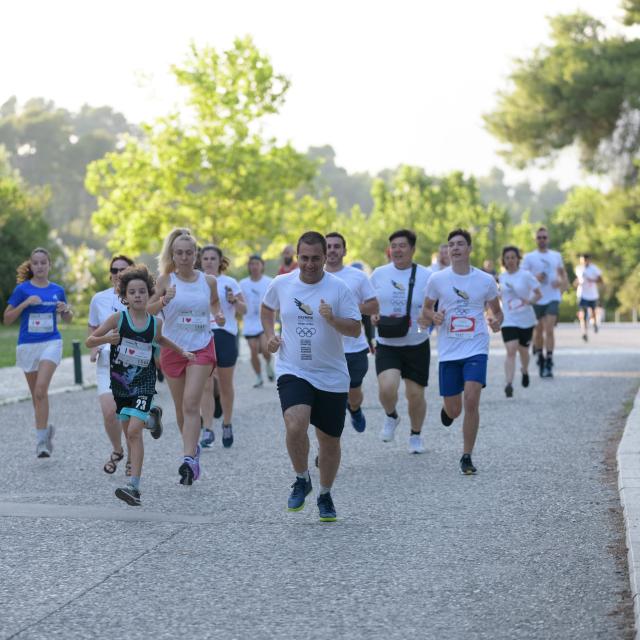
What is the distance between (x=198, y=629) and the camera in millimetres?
5359

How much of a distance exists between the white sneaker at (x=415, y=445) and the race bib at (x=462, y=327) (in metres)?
1.42

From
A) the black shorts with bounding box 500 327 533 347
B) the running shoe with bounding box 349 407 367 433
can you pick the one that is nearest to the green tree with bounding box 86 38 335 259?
the black shorts with bounding box 500 327 533 347

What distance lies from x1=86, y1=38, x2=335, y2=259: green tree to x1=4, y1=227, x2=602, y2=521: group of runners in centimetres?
2651

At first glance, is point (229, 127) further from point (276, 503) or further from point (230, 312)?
point (276, 503)

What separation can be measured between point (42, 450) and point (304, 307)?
4148 millimetres

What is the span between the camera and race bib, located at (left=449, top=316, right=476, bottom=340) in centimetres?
986

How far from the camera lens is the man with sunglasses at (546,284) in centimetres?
1841

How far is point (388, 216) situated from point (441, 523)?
262 ft

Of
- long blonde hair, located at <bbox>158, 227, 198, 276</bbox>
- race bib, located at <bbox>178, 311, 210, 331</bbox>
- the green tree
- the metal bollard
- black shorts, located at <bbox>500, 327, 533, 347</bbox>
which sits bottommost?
the metal bollard

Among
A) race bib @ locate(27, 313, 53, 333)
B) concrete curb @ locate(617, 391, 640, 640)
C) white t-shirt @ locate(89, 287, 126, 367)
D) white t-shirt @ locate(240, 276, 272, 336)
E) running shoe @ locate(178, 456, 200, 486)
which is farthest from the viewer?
white t-shirt @ locate(240, 276, 272, 336)

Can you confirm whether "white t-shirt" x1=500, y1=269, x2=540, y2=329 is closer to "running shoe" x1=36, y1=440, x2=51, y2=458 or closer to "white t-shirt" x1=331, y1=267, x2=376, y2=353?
"white t-shirt" x1=331, y1=267, x2=376, y2=353

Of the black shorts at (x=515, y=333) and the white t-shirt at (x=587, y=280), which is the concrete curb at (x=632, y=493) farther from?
the white t-shirt at (x=587, y=280)

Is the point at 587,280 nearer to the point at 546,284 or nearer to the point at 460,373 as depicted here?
the point at 546,284

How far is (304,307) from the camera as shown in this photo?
7.67 metres
